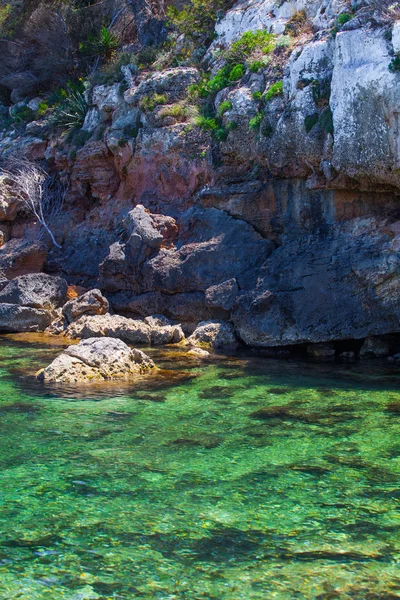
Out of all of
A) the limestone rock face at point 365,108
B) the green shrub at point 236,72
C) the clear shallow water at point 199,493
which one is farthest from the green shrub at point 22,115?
the clear shallow water at point 199,493

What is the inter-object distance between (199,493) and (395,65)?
10.3 m

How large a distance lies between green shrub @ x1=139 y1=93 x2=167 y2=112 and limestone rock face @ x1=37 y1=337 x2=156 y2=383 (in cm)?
1110

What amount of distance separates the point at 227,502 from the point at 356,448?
2.32m

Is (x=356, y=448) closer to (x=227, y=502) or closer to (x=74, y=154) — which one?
(x=227, y=502)

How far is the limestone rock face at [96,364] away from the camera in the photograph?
458 inches

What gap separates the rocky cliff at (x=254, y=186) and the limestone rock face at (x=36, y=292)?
4.39 ft

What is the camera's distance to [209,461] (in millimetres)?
7242

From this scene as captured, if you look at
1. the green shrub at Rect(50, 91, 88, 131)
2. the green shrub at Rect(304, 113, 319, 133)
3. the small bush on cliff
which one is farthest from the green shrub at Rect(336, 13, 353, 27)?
the green shrub at Rect(50, 91, 88, 131)

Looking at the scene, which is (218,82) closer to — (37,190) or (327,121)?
(327,121)

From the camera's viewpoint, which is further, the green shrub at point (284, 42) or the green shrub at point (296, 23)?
the green shrub at point (296, 23)

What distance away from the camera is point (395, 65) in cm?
1299

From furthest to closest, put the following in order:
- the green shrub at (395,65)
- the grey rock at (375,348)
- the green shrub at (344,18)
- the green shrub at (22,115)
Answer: the green shrub at (22,115) → the green shrub at (344,18) → the grey rock at (375,348) → the green shrub at (395,65)

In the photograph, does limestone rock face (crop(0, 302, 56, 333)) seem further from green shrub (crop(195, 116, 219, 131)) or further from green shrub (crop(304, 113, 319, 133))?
green shrub (crop(304, 113, 319, 133))

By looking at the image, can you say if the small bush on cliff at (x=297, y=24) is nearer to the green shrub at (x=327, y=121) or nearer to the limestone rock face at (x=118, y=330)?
the green shrub at (x=327, y=121)
